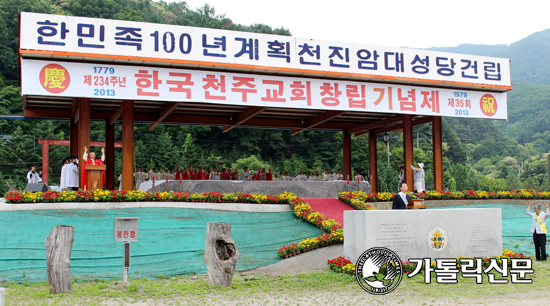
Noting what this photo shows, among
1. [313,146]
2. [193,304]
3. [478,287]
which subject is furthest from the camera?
[313,146]

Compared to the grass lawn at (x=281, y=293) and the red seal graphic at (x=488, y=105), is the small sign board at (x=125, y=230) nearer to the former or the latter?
the grass lawn at (x=281, y=293)

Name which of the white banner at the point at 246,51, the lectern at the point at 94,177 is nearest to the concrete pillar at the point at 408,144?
the white banner at the point at 246,51

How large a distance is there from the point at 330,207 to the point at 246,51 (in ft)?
18.8

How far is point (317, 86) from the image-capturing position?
57.4 feet

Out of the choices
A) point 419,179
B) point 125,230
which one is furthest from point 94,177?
point 419,179

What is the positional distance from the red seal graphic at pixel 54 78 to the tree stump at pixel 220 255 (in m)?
8.41

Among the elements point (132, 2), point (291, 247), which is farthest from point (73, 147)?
point (132, 2)

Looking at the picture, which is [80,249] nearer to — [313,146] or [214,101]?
[214,101]

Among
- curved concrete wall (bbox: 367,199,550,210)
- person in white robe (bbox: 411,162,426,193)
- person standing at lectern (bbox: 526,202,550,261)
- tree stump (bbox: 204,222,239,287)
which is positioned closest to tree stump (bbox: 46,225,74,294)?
tree stump (bbox: 204,222,239,287)

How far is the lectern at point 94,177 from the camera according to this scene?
15.0 meters

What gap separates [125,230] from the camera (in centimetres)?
893

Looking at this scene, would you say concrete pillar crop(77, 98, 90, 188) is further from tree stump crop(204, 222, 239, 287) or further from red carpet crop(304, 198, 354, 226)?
tree stump crop(204, 222, 239, 287)

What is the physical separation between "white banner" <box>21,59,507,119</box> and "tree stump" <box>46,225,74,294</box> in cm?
763

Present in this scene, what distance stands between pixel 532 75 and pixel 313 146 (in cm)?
13692
